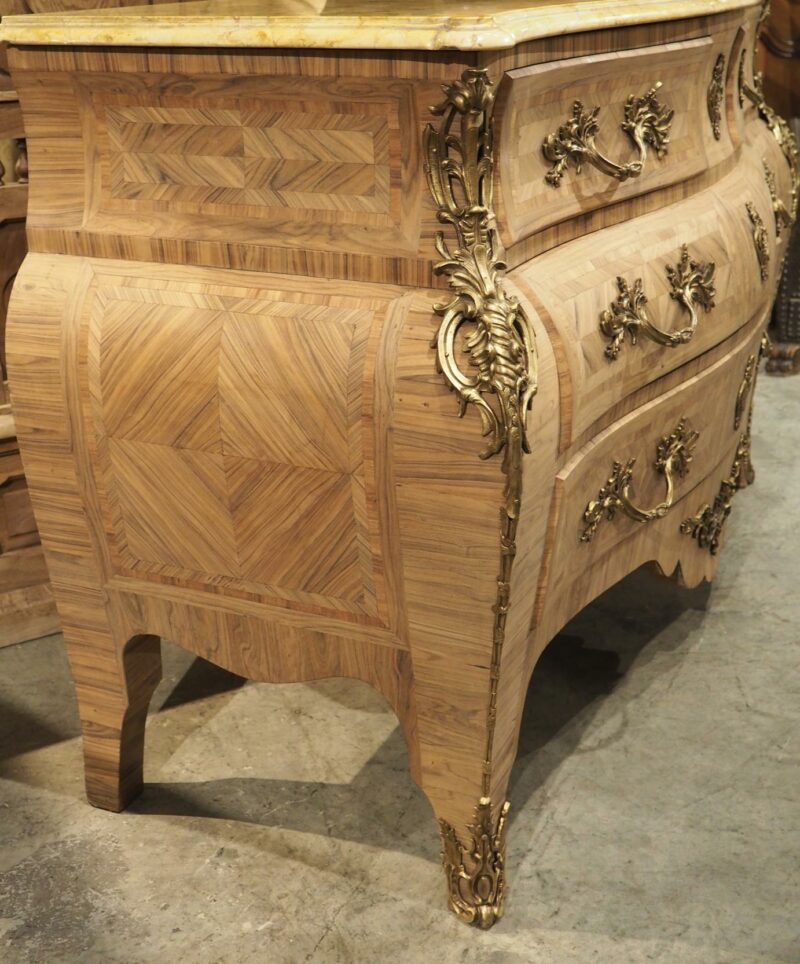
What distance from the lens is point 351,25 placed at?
107 cm

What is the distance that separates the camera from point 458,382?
1.11m

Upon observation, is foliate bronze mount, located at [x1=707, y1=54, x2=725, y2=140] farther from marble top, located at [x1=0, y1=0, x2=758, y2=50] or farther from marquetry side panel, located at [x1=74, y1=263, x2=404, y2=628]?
marquetry side panel, located at [x1=74, y1=263, x2=404, y2=628]

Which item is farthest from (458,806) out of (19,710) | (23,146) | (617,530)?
(23,146)

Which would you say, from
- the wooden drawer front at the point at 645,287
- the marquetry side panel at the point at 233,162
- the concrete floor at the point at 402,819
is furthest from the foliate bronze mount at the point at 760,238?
the marquetry side panel at the point at 233,162

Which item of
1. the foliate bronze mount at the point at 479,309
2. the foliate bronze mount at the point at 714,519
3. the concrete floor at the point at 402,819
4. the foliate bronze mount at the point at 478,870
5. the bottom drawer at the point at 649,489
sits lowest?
the concrete floor at the point at 402,819

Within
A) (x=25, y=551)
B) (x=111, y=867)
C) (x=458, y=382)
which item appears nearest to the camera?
(x=458, y=382)

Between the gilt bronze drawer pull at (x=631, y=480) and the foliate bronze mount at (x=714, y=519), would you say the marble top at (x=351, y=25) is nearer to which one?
the gilt bronze drawer pull at (x=631, y=480)

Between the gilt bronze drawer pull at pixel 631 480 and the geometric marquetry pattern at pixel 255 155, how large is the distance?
1.46ft

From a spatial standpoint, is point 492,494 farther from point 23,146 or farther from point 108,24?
point 23,146

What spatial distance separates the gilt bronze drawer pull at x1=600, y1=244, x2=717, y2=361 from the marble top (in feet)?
0.92

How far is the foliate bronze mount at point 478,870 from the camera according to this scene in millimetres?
1357

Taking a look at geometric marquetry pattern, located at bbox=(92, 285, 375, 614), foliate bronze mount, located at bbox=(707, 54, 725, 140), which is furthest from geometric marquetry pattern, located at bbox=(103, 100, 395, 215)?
foliate bronze mount, located at bbox=(707, 54, 725, 140)

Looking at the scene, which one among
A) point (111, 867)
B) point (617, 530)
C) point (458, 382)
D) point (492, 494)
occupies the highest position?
point (458, 382)

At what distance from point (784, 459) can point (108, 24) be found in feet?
6.11
